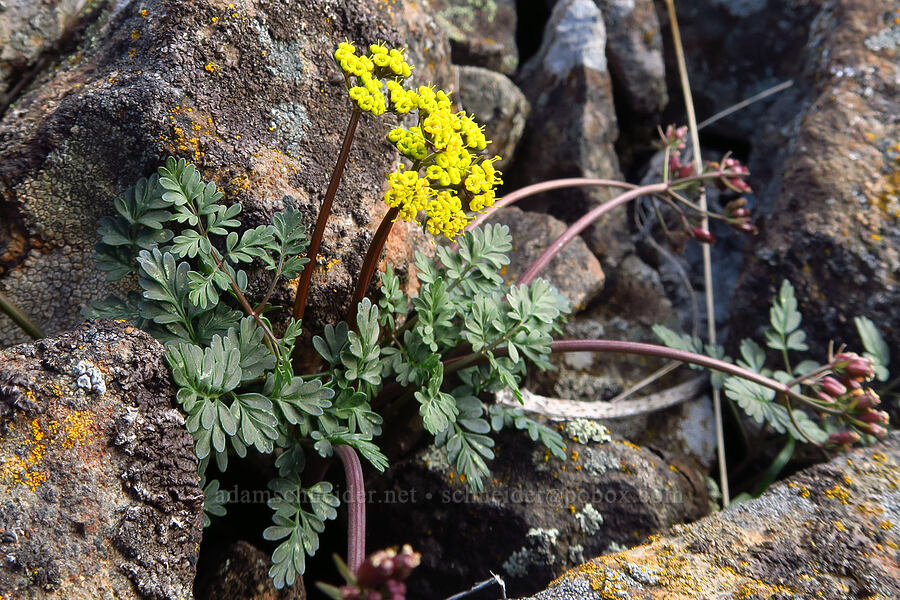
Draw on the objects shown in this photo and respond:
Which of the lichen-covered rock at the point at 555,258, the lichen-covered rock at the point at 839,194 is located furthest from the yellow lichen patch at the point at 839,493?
the lichen-covered rock at the point at 555,258

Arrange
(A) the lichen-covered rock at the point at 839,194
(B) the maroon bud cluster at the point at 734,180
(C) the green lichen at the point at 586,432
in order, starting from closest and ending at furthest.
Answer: (C) the green lichen at the point at 586,432 < (A) the lichen-covered rock at the point at 839,194 < (B) the maroon bud cluster at the point at 734,180

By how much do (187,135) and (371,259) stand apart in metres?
0.93

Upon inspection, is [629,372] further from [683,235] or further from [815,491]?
[815,491]

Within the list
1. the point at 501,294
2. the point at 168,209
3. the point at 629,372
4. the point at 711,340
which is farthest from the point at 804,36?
the point at 168,209

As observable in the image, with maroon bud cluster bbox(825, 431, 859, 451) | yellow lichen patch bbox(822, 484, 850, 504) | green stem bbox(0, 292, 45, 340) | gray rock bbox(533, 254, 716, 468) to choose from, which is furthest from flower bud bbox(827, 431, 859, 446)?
green stem bbox(0, 292, 45, 340)

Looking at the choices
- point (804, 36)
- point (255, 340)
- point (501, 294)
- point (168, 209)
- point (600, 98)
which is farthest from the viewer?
point (804, 36)

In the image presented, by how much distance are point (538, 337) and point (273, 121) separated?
147 centimetres

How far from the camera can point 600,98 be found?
4.41 m

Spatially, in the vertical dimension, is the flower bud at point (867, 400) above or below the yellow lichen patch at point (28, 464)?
above

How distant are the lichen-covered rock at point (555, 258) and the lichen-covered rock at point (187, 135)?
2.82 ft

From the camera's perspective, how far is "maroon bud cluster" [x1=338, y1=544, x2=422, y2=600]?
1.39 m

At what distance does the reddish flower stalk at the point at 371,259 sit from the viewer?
2268 millimetres

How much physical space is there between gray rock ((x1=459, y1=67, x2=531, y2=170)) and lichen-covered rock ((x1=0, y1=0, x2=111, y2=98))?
Result: 2073 millimetres

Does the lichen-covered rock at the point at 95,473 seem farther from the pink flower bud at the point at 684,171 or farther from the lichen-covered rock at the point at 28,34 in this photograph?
the pink flower bud at the point at 684,171
